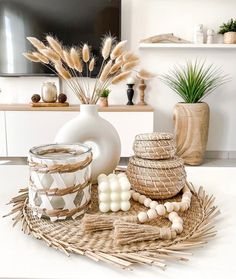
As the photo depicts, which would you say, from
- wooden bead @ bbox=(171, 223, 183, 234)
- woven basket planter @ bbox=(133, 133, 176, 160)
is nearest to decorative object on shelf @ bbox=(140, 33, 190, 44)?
woven basket planter @ bbox=(133, 133, 176, 160)

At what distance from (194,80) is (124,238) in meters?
2.20

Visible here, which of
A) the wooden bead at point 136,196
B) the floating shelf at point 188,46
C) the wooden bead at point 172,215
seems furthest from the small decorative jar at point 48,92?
the wooden bead at point 172,215

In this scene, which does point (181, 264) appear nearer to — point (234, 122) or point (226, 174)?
point (226, 174)

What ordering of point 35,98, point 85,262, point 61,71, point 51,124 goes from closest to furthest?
point 85,262 → point 61,71 → point 51,124 → point 35,98

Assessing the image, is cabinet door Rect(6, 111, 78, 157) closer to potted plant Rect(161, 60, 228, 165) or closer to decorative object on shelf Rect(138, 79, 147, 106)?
decorative object on shelf Rect(138, 79, 147, 106)

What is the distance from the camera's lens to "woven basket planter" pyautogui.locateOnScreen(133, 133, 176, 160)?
25.6 inches

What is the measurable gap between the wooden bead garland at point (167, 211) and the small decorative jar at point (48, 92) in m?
2.01

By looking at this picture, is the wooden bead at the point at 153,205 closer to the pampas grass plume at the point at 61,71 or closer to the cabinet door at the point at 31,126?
the pampas grass plume at the point at 61,71

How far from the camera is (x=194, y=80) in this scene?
2.48 meters

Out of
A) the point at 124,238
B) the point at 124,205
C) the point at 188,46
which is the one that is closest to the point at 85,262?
the point at 124,238

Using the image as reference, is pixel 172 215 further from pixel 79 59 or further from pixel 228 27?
pixel 228 27

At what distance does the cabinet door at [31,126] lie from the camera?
2414 mm

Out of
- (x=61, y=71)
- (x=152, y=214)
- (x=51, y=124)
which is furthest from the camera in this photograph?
(x=51, y=124)

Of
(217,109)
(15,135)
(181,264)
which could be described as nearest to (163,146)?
(181,264)
